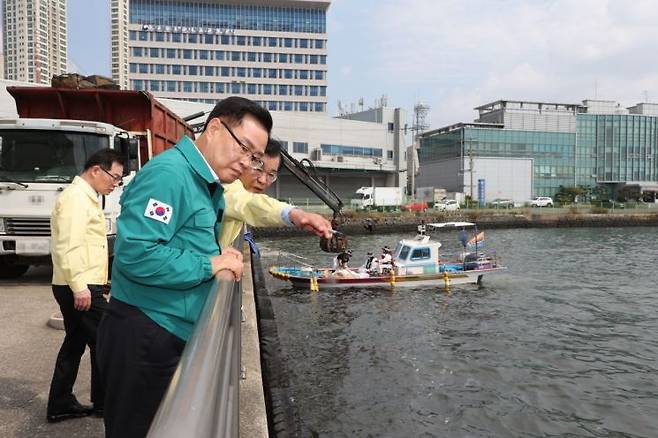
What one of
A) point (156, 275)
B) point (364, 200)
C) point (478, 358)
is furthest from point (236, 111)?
point (364, 200)

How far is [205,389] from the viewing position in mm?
1147

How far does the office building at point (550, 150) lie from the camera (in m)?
88.8

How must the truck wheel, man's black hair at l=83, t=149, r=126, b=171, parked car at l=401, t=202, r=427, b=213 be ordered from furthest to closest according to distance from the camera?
parked car at l=401, t=202, r=427, b=213 → the truck wheel → man's black hair at l=83, t=149, r=126, b=171

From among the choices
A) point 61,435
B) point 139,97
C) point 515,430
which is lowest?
point 515,430

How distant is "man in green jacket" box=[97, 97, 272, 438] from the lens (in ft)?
6.75

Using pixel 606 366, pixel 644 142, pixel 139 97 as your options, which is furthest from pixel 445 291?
pixel 644 142

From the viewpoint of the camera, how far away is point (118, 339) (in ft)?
7.15

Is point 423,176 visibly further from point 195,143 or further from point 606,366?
point 195,143

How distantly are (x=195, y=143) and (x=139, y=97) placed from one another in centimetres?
949

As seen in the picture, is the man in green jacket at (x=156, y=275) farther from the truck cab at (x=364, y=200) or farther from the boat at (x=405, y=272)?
the truck cab at (x=364, y=200)

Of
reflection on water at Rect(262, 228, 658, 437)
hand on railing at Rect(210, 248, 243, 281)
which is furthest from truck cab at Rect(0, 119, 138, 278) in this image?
hand on railing at Rect(210, 248, 243, 281)

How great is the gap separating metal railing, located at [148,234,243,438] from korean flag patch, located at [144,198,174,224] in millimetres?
577

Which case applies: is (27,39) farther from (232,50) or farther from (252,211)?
(252,211)

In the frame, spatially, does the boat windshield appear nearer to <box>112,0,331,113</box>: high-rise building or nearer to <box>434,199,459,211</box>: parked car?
<box>434,199,459,211</box>: parked car
